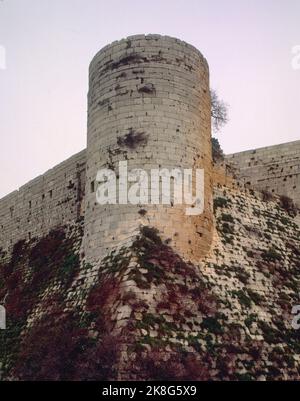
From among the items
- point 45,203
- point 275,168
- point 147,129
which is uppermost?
point 275,168

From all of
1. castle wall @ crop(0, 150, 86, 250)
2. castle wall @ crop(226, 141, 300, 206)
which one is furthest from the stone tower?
castle wall @ crop(226, 141, 300, 206)

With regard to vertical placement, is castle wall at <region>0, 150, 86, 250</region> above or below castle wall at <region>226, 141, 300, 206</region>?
below

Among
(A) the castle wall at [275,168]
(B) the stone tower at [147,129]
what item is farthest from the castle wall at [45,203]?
(A) the castle wall at [275,168]

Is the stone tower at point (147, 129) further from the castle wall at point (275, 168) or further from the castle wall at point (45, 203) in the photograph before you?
the castle wall at point (275, 168)

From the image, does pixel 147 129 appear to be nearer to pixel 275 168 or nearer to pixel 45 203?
pixel 45 203

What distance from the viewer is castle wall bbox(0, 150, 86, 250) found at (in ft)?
62.9

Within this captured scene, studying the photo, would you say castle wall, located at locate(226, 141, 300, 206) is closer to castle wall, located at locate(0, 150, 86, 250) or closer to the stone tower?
castle wall, located at locate(0, 150, 86, 250)

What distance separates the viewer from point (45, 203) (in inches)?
823

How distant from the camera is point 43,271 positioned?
18.5m

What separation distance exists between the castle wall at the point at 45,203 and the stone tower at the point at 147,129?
320cm

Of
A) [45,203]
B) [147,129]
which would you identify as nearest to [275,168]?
[45,203]

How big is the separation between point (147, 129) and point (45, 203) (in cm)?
730

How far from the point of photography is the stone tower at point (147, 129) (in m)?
14.5

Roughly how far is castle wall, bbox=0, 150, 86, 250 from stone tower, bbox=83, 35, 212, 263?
3.20 meters
